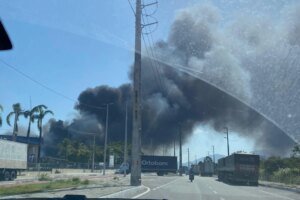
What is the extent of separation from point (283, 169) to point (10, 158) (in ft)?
107

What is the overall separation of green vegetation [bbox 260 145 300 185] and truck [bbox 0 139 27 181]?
28.2 meters

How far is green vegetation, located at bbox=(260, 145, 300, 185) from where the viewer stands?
175ft

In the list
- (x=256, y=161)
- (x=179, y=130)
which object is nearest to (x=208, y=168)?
(x=179, y=130)

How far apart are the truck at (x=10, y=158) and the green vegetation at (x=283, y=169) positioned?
2823 centimetres

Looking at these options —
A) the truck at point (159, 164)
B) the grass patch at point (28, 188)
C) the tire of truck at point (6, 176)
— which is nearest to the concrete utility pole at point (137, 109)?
the grass patch at point (28, 188)

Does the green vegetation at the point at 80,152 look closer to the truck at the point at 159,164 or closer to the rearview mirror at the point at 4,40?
the truck at the point at 159,164

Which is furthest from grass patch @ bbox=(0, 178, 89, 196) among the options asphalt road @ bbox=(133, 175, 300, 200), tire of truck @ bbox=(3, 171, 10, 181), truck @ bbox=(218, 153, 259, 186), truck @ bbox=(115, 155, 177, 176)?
truck @ bbox=(115, 155, 177, 176)

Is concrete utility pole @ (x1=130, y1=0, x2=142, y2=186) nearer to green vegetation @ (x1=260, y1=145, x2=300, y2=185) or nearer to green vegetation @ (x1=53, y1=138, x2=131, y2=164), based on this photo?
green vegetation @ (x1=260, y1=145, x2=300, y2=185)

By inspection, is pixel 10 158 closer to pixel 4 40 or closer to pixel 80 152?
pixel 4 40

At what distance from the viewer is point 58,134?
146000 millimetres

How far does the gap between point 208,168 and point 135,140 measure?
210 feet

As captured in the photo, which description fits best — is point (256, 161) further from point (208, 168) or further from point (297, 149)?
point (208, 168)

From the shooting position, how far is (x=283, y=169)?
58.8m

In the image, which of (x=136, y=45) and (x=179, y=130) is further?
(x=179, y=130)
